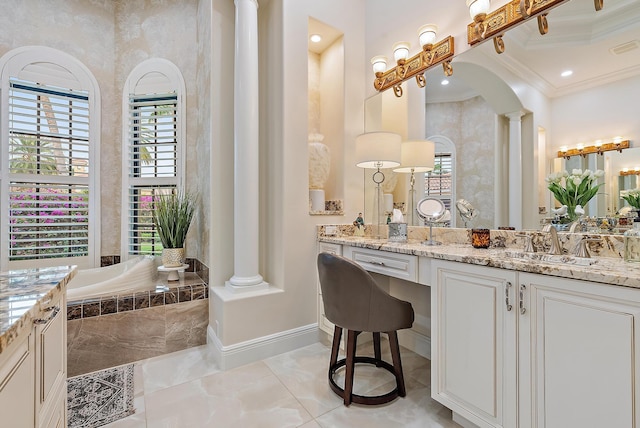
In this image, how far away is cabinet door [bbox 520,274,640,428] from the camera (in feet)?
3.08

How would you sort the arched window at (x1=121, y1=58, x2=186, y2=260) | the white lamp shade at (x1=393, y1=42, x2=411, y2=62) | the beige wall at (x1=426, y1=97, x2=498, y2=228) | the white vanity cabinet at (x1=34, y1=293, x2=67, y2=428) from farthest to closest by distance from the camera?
the arched window at (x1=121, y1=58, x2=186, y2=260)
the white lamp shade at (x1=393, y1=42, x2=411, y2=62)
the beige wall at (x1=426, y1=97, x2=498, y2=228)
the white vanity cabinet at (x1=34, y1=293, x2=67, y2=428)

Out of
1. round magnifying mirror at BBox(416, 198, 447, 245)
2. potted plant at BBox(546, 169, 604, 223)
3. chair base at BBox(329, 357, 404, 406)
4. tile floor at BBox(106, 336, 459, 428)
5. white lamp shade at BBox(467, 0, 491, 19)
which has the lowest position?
tile floor at BBox(106, 336, 459, 428)

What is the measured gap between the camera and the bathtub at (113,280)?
2.24 m

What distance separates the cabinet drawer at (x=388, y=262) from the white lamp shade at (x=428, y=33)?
1603mm

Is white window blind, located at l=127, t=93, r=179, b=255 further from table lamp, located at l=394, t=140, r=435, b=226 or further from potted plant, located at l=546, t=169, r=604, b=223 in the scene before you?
potted plant, located at l=546, t=169, r=604, b=223

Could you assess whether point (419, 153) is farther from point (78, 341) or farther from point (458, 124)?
point (78, 341)

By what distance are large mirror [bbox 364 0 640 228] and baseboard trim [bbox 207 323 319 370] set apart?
62.3 inches

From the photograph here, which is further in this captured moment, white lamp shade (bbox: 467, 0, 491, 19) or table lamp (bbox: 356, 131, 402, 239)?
table lamp (bbox: 356, 131, 402, 239)

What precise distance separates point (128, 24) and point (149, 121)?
3.75ft

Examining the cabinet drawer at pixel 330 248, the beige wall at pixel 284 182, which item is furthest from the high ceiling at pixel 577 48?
the cabinet drawer at pixel 330 248

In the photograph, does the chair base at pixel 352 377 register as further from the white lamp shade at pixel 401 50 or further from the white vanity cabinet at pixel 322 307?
the white lamp shade at pixel 401 50

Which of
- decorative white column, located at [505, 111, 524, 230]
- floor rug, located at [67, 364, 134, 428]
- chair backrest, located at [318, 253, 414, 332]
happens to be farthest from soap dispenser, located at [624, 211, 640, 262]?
floor rug, located at [67, 364, 134, 428]

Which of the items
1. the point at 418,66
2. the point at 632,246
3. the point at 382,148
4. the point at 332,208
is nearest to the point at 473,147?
the point at 382,148

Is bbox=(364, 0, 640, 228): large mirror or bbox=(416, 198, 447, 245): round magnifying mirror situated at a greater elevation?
bbox=(364, 0, 640, 228): large mirror
